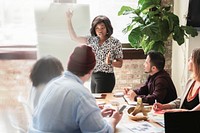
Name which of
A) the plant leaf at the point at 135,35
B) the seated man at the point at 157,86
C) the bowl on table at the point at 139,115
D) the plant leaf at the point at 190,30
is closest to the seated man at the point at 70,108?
the bowl on table at the point at 139,115

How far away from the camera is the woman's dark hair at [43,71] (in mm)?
2031

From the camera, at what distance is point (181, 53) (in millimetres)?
3998

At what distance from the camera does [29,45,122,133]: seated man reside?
157cm

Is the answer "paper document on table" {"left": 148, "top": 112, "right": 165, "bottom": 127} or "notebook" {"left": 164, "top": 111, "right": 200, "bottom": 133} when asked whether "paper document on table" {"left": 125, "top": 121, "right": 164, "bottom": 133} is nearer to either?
"paper document on table" {"left": 148, "top": 112, "right": 165, "bottom": 127}

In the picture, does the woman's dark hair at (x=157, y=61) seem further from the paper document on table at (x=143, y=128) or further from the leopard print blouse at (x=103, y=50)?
the paper document on table at (x=143, y=128)

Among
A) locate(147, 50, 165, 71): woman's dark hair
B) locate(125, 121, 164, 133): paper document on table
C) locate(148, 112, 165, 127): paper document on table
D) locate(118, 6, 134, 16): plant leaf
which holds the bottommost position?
locate(148, 112, 165, 127): paper document on table

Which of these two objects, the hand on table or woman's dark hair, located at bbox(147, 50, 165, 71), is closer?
the hand on table

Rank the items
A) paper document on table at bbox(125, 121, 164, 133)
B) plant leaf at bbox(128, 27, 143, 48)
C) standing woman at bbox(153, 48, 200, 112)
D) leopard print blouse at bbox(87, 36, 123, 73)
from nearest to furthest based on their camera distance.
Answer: paper document on table at bbox(125, 121, 164, 133) → standing woman at bbox(153, 48, 200, 112) → leopard print blouse at bbox(87, 36, 123, 73) → plant leaf at bbox(128, 27, 143, 48)

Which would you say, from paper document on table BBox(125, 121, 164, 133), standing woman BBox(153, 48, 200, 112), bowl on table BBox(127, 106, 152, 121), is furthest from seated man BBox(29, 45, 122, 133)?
standing woman BBox(153, 48, 200, 112)

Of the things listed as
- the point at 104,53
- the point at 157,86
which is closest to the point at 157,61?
the point at 157,86

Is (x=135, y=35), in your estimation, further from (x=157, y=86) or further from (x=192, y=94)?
(x=192, y=94)

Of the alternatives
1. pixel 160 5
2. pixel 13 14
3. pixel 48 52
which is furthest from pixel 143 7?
pixel 13 14

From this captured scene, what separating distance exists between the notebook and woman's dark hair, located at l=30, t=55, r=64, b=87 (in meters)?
0.80

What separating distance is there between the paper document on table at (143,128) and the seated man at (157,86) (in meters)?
0.59
